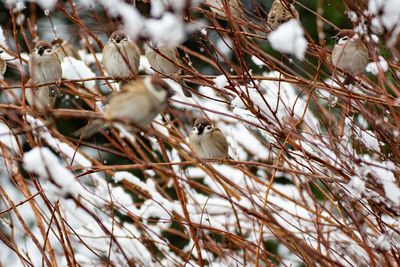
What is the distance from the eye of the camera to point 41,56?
315 cm

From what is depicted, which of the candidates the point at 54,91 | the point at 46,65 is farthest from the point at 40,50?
the point at 54,91

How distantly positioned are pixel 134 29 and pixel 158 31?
15 cm

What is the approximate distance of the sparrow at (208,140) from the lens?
2.98 metres

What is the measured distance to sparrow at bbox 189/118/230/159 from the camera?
2979 millimetres

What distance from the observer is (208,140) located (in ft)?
9.76

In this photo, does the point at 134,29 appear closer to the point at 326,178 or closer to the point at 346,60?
the point at 326,178

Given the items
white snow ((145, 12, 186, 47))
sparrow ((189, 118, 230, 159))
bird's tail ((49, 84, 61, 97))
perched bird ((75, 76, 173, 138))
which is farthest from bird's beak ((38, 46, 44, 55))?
white snow ((145, 12, 186, 47))

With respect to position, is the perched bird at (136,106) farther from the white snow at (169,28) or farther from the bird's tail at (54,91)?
the bird's tail at (54,91)

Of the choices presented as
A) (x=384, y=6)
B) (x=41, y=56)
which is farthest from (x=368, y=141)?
(x=41, y=56)

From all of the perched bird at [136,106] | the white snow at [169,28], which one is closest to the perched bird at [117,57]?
the perched bird at [136,106]

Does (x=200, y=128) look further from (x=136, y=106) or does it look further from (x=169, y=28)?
(x=169, y=28)

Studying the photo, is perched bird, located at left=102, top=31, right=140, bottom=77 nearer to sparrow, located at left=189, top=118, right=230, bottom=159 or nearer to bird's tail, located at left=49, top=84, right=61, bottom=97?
bird's tail, located at left=49, top=84, right=61, bottom=97

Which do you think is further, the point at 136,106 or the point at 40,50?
the point at 40,50

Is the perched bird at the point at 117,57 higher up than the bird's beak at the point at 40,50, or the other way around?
the bird's beak at the point at 40,50
